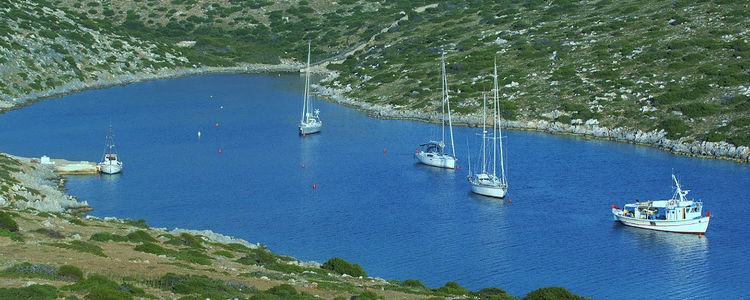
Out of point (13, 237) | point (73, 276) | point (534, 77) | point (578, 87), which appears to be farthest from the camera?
point (534, 77)

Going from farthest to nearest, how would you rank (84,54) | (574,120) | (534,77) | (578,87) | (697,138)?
1. (84,54)
2. (534,77)
3. (578,87)
4. (574,120)
5. (697,138)

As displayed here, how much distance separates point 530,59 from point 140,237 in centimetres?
9909

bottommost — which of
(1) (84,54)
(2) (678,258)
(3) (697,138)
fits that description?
(2) (678,258)

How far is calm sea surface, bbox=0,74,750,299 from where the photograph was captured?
64.4 metres

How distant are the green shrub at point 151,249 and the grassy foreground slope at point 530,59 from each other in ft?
227

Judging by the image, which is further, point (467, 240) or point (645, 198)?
point (645, 198)

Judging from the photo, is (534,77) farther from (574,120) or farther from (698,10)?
(698,10)

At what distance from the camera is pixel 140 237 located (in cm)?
5600

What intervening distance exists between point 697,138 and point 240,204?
51.7m

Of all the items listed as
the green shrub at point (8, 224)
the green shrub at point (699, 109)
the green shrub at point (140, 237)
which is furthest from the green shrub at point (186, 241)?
the green shrub at point (699, 109)

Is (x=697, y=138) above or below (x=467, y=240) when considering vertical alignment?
above

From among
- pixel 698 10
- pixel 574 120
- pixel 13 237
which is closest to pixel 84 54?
pixel 574 120

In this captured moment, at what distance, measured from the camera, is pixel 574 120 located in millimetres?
117125

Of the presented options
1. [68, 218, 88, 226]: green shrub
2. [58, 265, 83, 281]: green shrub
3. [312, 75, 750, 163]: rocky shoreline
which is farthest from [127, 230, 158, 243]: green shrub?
[312, 75, 750, 163]: rocky shoreline
